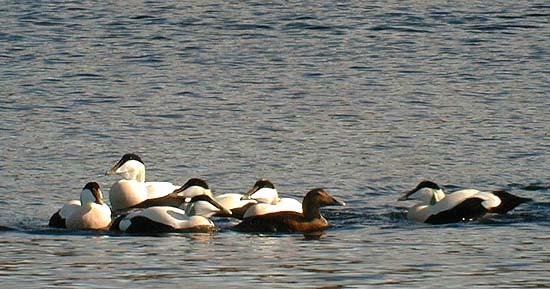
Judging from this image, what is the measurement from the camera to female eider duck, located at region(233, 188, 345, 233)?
16.8m

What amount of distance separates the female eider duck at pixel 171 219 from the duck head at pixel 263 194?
0.82 meters

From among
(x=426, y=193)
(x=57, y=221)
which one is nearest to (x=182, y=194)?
(x=57, y=221)

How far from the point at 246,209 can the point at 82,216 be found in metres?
1.85

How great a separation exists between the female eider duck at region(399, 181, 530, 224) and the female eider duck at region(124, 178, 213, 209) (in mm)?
2209

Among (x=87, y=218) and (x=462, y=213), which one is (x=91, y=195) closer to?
(x=87, y=218)

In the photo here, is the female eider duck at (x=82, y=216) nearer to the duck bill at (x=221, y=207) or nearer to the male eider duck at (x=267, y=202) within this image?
the duck bill at (x=221, y=207)

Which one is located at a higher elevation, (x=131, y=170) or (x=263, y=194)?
(x=131, y=170)

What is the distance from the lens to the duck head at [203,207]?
1706cm

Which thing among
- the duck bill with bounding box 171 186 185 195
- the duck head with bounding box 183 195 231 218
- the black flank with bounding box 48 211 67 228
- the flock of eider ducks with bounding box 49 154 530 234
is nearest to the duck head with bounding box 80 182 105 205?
the flock of eider ducks with bounding box 49 154 530 234

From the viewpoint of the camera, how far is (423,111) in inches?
999

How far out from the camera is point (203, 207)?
1708cm

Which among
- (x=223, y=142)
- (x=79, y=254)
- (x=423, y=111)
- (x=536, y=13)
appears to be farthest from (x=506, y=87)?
(x=79, y=254)

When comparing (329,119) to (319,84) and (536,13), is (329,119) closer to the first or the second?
(319,84)

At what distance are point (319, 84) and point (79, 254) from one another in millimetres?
13906
